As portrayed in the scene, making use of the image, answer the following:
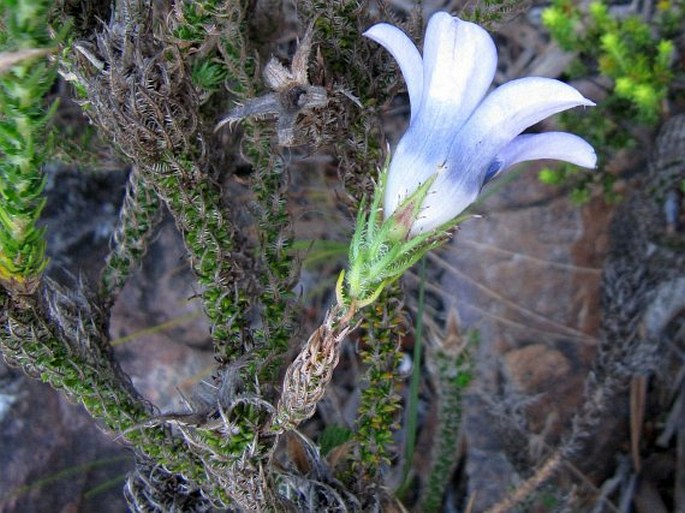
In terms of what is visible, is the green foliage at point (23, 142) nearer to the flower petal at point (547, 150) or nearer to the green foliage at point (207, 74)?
the green foliage at point (207, 74)

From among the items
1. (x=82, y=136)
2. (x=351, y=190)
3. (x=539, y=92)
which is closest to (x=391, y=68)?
(x=351, y=190)

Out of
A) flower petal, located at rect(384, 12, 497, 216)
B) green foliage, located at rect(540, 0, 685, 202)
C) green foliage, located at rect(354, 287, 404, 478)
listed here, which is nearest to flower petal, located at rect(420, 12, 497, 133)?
flower petal, located at rect(384, 12, 497, 216)

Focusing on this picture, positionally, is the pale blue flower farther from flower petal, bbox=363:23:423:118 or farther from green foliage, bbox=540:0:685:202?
green foliage, bbox=540:0:685:202

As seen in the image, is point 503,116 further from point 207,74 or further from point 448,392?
point 448,392

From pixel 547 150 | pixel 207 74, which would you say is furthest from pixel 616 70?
pixel 207 74

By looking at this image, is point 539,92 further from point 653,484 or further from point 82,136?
point 653,484

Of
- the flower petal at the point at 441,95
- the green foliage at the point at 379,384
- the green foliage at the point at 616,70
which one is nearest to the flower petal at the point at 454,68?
the flower petal at the point at 441,95
